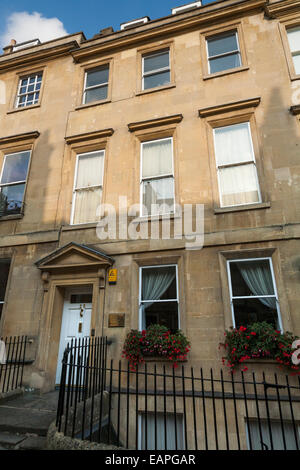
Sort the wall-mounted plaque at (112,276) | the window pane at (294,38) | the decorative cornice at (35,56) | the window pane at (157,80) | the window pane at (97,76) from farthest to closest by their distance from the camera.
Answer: the decorative cornice at (35,56), the window pane at (97,76), the window pane at (157,80), the window pane at (294,38), the wall-mounted plaque at (112,276)

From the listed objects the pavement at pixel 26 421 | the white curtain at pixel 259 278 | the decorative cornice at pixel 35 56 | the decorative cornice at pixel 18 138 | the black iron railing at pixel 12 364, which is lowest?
the pavement at pixel 26 421

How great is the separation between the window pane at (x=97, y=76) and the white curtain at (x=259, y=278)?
7947mm

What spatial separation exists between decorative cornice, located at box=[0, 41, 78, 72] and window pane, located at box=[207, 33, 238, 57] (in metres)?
4.82

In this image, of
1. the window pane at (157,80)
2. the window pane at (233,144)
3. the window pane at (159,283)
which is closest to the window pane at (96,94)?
the window pane at (157,80)

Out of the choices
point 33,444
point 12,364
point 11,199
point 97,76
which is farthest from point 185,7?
point 33,444

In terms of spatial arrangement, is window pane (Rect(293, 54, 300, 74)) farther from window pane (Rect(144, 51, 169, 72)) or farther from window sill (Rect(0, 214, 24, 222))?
window sill (Rect(0, 214, 24, 222))

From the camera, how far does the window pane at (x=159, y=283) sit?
6891mm

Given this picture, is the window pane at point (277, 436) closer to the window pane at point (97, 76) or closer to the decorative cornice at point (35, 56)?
the window pane at point (97, 76)

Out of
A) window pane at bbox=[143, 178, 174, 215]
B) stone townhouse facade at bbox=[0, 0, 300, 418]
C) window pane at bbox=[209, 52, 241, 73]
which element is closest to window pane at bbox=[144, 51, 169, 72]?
stone townhouse facade at bbox=[0, 0, 300, 418]

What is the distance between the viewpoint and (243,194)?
725 cm

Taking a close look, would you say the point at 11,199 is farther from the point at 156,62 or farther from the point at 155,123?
the point at 156,62

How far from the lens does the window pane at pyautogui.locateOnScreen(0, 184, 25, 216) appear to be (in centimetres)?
897

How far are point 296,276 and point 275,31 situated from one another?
7.26 meters
